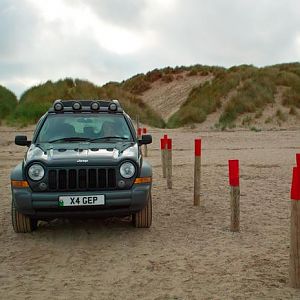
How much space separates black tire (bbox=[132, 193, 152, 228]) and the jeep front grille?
0.72 m

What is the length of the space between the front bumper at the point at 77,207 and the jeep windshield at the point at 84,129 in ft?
4.23

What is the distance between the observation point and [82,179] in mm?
6477

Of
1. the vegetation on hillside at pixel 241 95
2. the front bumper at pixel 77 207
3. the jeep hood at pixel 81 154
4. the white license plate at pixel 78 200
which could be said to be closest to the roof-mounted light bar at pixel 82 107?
the jeep hood at pixel 81 154

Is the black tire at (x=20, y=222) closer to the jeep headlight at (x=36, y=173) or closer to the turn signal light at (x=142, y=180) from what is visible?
the jeep headlight at (x=36, y=173)

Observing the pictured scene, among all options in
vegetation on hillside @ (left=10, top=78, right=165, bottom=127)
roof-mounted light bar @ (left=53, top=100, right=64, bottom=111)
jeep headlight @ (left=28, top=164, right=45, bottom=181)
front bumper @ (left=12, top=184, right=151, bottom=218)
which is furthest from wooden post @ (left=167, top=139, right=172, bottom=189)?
vegetation on hillside @ (left=10, top=78, right=165, bottom=127)

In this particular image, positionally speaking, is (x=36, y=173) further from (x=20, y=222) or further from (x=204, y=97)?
(x=204, y=97)

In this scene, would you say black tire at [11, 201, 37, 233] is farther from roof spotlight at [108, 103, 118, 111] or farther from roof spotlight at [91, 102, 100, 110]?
roof spotlight at [108, 103, 118, 111]

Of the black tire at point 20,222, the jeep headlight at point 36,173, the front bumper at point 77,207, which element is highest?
the jeep headlight at point 36,173

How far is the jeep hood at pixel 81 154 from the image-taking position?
21.1 ft

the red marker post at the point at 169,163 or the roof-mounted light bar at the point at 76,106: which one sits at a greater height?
the roof-mounted light bar at the point at 76,106

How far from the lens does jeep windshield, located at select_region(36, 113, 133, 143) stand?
7.67 metres

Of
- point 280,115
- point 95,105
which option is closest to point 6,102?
point 280,115

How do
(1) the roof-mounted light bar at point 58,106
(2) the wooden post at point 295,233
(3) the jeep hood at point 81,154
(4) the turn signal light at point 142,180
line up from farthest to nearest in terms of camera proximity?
(1) the roof-mounted light bar at point 58,106, (4) the turn signal light at point 142,180, (3) the jeep hood at point 81,154, (2) the wooden post at point 295,233

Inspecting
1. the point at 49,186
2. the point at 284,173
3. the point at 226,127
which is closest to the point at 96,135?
the point at 49,186
